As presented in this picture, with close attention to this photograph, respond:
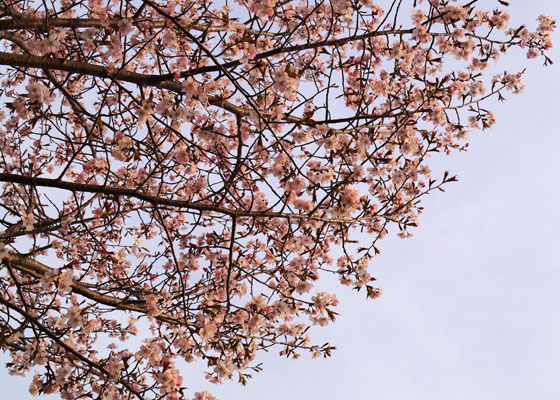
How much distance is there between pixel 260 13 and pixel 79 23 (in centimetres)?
266

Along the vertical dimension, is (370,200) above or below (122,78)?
below

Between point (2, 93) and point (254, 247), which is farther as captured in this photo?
point (2, 93)

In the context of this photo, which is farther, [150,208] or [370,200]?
[150,208]

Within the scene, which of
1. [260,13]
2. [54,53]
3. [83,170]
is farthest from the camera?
[83,170]

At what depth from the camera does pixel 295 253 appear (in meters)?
5.08

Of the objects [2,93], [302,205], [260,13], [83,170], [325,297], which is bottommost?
[325,297]

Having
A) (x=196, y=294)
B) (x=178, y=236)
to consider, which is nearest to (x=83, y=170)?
(x=178, y=236)

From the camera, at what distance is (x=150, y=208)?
558 centimetres

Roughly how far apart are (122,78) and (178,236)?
6.39 feet

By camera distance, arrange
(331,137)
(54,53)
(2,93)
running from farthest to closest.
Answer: (2,93), (331,137), (54,53)

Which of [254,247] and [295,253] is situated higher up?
[254,247]

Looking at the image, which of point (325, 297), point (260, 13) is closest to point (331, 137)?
point (260, 13)

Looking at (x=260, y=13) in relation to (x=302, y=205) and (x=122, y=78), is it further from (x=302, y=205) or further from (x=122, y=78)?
(x=302, y=205)

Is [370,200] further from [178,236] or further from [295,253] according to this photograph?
[178,236]
